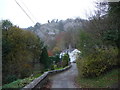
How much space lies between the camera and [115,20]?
29.8 ft

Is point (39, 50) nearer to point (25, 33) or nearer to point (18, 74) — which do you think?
point (25, 33)

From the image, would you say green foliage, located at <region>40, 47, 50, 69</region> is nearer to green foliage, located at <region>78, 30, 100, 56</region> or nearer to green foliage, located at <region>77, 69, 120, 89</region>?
green foliage, located at <region>78, 30, 100, 56</region>

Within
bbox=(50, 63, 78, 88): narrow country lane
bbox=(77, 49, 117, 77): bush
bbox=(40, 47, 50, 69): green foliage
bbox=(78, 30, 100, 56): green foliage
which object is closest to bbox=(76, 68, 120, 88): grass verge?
bbox=(77, 49, 117, 77): bush

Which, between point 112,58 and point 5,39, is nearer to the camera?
point 112,58

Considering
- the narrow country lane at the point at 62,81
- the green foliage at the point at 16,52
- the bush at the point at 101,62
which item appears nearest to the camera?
the narrow country lane at the point at 62,81

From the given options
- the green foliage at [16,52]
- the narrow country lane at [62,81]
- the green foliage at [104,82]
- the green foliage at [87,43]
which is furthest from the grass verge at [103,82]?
the green foliage at [16,52]

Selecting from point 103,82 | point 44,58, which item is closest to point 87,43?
point 103,82

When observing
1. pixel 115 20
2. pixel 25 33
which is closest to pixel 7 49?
pixel 25 33

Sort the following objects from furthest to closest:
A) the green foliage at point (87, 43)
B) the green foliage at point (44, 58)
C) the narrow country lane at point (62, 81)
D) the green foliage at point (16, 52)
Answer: the green foliage at point (44, 58) < the green foliage at point (16, 52) < the green foliage at point (87, 43) < the narrow country lane at point (62, 81)

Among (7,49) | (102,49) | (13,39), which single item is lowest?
(102,49)

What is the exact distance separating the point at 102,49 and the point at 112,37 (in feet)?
11.0

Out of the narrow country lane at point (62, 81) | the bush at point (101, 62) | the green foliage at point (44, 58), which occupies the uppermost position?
the green foliage at point (44, 58)

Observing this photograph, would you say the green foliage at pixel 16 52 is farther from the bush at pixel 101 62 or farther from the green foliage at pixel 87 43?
the bush at pixel 101 62

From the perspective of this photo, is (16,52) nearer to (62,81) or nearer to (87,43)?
(62,81)
